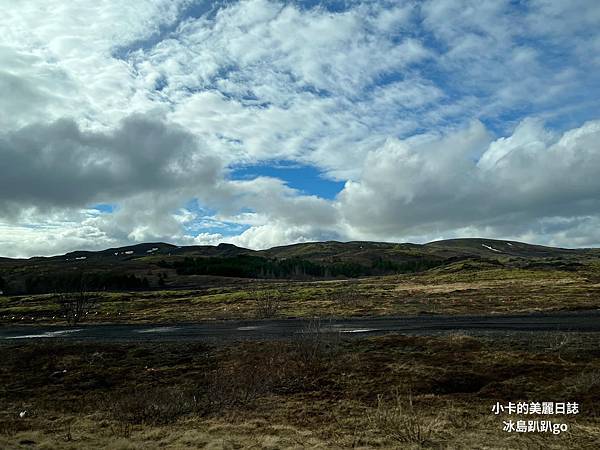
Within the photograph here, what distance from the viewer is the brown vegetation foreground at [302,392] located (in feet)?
37.7

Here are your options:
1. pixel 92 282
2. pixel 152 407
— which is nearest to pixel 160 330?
pixel 152 407

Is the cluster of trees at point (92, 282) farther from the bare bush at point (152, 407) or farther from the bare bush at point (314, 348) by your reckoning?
the bare bush at point (152, 407)

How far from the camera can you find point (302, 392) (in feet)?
52.4

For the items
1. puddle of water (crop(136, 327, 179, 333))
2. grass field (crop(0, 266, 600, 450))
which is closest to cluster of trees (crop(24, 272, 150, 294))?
puddle of water (crop(136, 327, 179, 333))

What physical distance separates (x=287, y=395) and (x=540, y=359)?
381 inches

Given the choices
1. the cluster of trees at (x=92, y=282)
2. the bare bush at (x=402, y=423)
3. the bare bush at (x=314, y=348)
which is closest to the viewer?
the bare bush at (x=402, y=423)

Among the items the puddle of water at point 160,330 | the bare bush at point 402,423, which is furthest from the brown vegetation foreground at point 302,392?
the puddle of water at point 160,330

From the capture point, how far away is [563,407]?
12570 mm

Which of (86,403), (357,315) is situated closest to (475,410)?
(86,403)

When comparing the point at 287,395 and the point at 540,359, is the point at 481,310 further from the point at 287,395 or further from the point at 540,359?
the point at 287,395

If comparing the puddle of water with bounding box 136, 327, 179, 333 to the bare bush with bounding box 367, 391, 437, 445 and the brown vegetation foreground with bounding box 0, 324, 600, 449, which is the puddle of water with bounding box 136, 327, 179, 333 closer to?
the brown vegetation foreground with bounding box 0, 324, 600, 449

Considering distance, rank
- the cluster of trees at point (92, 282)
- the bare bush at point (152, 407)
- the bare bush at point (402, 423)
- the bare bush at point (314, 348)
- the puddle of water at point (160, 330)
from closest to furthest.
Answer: the bare bush at point (402, 423)
the bare bush at point (152, 407)
the bare bush at point (314, 348)
the puddle of water at point (160, 330)
the cluster of trees at point (92, 282)

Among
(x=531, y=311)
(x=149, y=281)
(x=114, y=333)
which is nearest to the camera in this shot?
(x=114, y=333)

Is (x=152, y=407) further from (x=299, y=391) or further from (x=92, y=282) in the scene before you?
(x=92, y=282)
